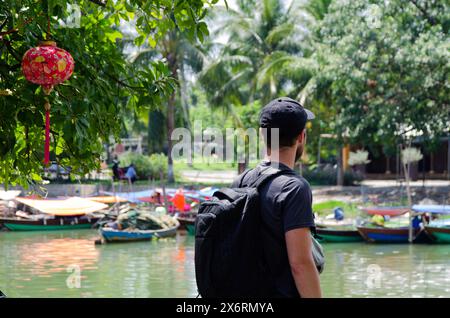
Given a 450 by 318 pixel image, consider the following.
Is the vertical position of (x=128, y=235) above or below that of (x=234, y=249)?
below

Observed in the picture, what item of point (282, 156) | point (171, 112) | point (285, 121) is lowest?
point (282, 156)

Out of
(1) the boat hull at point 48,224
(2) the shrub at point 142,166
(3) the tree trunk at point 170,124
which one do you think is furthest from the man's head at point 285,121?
(2) the shrub at point 142,166

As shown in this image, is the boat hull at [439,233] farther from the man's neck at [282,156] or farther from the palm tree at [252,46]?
the man's neck at [282,156]

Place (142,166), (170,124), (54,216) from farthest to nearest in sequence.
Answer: (142,166)
(170,124)
(54,216)

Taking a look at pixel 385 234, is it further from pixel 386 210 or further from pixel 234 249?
pixel 234 249

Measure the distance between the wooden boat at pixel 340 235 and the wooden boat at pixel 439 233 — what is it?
1972 mm

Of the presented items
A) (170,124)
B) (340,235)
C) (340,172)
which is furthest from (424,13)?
(170,124)

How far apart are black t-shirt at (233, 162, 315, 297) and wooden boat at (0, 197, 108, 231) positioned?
2305 centimetres

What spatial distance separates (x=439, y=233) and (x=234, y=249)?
64.1 ft

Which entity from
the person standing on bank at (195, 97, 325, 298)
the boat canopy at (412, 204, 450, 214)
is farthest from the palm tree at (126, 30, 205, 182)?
the person standing on bank at (195, 97, 325, 298)

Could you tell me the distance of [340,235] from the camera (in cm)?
2209

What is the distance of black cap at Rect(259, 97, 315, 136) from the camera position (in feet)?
9.59

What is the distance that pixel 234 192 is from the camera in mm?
2863

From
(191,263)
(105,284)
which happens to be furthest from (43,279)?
(191,263)
